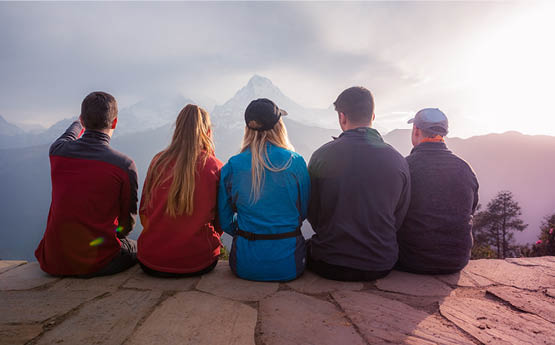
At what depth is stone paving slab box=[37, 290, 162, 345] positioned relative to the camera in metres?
1.88

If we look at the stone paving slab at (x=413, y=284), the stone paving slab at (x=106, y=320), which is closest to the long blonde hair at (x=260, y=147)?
the stone paving slab at (x=106, y=320)

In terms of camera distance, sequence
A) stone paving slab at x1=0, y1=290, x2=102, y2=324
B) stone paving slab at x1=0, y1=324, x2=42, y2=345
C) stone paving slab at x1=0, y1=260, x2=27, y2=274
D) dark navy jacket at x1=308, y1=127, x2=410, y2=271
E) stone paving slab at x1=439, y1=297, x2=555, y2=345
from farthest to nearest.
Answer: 1. stone paving slab at x1=0, y1=260, x2=27, y2=274
2. dark navy jacket at x1=308, y1=127, x2=410, y2=271
3. stone paving slab at x1=0, y1=290, x2=102, y2=324
4. stone paving slab at x1=439, y1=297, x2=555, y2=345
5. stone paving slab at x1=0, y1=324, x2=42, y2=345

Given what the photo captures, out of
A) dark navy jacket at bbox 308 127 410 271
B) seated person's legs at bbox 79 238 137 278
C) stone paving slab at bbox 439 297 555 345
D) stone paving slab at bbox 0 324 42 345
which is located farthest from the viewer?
seated person's legs at bbox 79 238 137 278

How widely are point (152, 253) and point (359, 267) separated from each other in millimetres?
2115

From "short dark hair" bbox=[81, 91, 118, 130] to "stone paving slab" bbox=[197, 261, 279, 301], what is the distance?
198cm

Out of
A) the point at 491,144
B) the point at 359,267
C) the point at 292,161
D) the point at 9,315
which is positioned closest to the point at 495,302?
the point at 359,267

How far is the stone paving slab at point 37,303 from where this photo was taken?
7.13ft

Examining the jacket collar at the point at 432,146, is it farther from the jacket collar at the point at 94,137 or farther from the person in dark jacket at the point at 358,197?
the jacket collar at the point at 94,137

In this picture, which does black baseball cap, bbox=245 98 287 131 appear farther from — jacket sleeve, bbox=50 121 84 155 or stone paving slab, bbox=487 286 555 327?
Result: stone paving slab, bbox=487 286 555 327

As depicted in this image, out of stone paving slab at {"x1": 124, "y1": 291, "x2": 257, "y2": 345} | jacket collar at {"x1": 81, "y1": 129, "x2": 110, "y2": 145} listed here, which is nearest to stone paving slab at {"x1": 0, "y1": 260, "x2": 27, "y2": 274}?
jacket collar at {"x1": 81, "y1": 129, "x2": 110, "y2": 145}

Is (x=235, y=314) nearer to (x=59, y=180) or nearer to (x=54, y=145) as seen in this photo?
(x=59, y=180)

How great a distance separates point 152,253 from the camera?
9.26ft

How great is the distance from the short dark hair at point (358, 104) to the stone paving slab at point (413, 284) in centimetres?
170

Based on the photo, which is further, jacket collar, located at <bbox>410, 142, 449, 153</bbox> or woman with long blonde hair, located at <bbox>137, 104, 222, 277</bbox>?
jacket collar, located at <bbox>410, 142, 449, 153</bbox>
